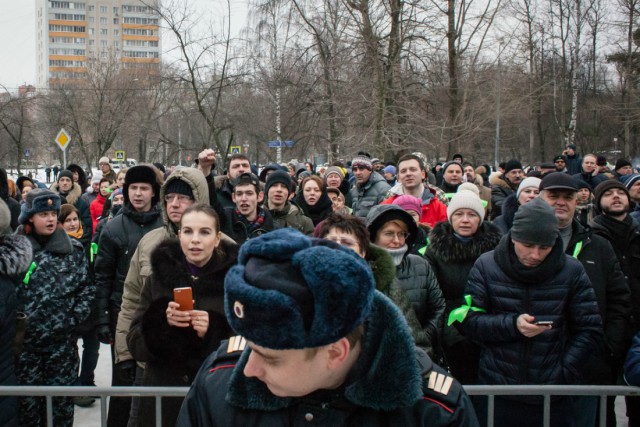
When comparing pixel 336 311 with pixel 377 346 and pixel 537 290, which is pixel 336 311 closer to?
pixel 377 346

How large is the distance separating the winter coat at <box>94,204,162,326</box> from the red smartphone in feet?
5.91

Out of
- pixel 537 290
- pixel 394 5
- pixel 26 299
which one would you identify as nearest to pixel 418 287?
pixel 537 290

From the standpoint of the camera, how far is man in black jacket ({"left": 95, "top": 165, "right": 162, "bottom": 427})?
4.64 meters

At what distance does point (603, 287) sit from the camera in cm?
412

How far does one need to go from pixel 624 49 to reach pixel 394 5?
60.4 ft

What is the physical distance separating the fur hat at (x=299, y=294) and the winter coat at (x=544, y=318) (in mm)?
2331

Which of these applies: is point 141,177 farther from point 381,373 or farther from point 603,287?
point 381,373

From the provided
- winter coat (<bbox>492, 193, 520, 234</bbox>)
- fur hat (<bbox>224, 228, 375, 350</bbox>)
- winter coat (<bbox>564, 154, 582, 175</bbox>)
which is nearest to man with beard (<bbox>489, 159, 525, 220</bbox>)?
winter coat (<bbox>492, 193, 520, 234</bbox>)

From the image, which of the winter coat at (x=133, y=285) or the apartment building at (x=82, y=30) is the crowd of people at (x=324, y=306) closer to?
the winter coat at (x=133, y=285)

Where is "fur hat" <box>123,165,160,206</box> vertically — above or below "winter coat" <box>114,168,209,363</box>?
above

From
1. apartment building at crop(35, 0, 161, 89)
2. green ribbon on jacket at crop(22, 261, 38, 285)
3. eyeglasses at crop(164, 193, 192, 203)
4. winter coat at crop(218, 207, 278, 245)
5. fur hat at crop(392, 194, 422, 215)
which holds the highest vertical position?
apartment building at crop(35, 0, 161, 89)

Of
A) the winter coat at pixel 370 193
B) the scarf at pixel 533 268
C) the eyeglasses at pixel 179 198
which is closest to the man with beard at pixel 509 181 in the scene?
the winter coat at pixel 370 193

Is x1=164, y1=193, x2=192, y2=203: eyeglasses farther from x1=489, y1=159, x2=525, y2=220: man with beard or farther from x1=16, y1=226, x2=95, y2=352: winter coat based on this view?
x1=489, y1=159, x2=525, y2=220: man with beard

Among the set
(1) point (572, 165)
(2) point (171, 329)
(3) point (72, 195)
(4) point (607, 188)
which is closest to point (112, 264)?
(2) point (171, 329)
